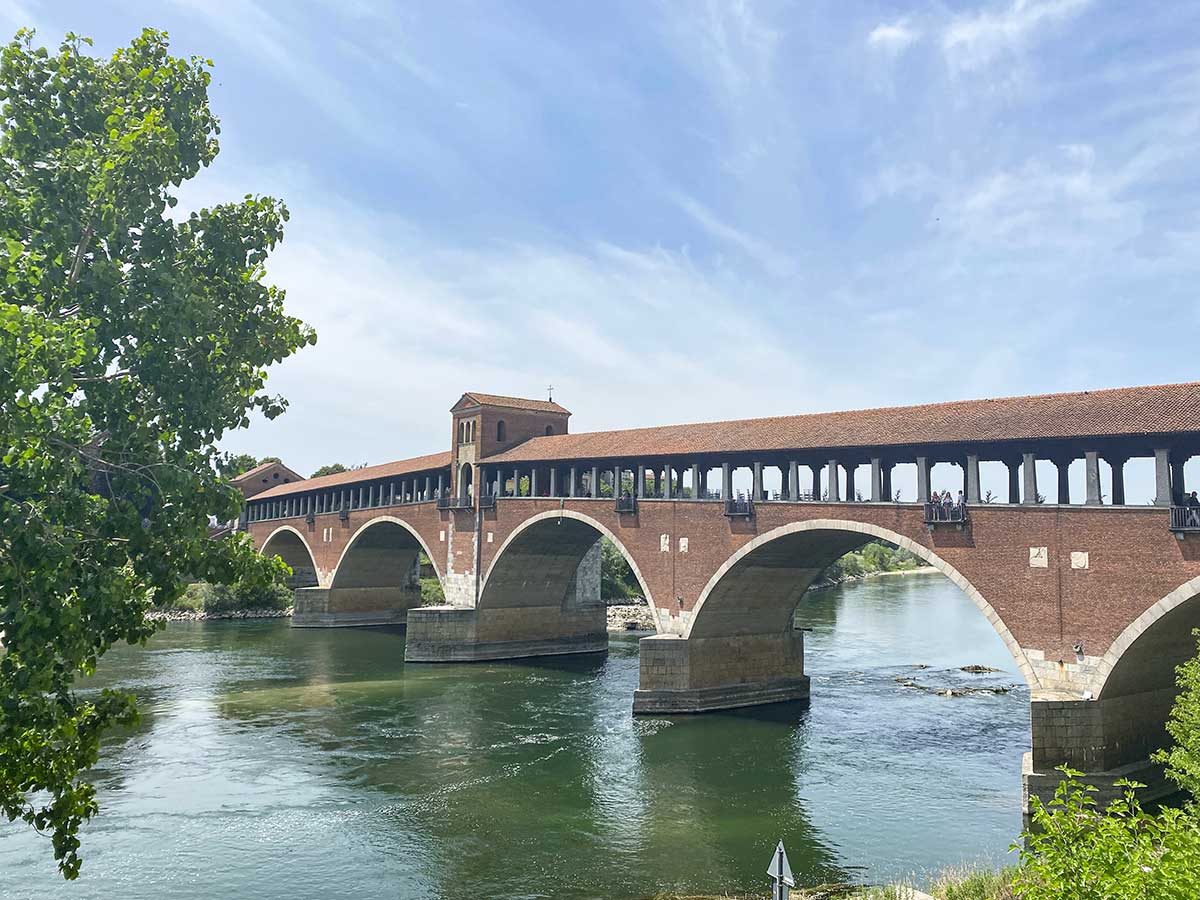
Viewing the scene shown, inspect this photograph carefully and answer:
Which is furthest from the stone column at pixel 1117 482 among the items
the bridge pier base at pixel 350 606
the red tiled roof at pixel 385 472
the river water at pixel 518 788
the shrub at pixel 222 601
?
the shrub at pixel 222 601

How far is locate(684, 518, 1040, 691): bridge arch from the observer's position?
27703 millimetres

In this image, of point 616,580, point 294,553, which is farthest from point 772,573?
point 294,553

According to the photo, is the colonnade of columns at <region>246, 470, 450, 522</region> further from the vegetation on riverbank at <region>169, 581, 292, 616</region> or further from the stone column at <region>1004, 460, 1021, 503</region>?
the stone column at <region>1004, 460, 1021, 503</region>

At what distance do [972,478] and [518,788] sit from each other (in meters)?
14.1

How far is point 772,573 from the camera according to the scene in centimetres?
3169

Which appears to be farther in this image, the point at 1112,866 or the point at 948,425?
the point at 948,425

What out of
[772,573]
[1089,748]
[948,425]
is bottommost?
[1089,748]

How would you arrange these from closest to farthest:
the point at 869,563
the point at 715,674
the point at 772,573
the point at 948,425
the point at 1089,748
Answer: the point at 1089,748 → the point at 948,425 → the point at 772,573 → the point at 715,674 → the point at 869,563

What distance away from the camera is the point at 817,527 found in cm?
2708

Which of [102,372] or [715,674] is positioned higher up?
[102,372]

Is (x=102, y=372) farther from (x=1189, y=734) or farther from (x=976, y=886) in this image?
(x=1189, y=734)

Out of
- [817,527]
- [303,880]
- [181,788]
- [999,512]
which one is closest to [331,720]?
[181,788]

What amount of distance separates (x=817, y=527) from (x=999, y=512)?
5.50 m

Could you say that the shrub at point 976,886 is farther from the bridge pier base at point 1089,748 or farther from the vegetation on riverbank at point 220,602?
the vegetation on riverbank at point 220,602
